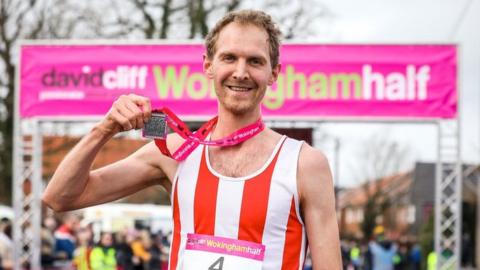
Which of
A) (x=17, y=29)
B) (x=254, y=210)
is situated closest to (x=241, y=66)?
(x=254, y=210)

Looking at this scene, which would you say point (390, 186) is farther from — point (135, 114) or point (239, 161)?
point (135, 114)

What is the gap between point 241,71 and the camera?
2.55 metres

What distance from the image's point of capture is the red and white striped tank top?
100.0 inches

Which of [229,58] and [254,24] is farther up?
[254,24]

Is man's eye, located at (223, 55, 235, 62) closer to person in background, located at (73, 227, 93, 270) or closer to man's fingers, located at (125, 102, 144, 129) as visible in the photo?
man's fingers, located at (125, 102, 144, 129)

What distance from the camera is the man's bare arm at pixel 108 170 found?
248 cm

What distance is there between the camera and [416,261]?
22609 mm

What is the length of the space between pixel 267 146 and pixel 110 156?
50.7 m

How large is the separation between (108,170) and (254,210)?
1.75ft

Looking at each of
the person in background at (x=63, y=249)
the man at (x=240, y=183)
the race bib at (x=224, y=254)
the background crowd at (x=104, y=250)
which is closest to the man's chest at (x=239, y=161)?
the man at (x=240, y=183)

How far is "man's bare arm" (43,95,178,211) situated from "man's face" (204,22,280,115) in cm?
26

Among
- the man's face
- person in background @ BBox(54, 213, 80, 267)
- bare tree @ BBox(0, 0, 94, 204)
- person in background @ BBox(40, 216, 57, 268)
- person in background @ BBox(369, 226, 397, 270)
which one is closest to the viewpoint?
the man's face

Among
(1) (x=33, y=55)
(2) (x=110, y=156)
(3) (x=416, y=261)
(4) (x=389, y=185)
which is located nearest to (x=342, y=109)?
(1) (x=33, y=55)

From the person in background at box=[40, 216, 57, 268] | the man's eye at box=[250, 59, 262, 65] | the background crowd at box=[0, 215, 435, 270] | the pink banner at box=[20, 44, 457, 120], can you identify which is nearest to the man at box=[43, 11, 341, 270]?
the man's eye at box=[250, 59, 262, 65]
